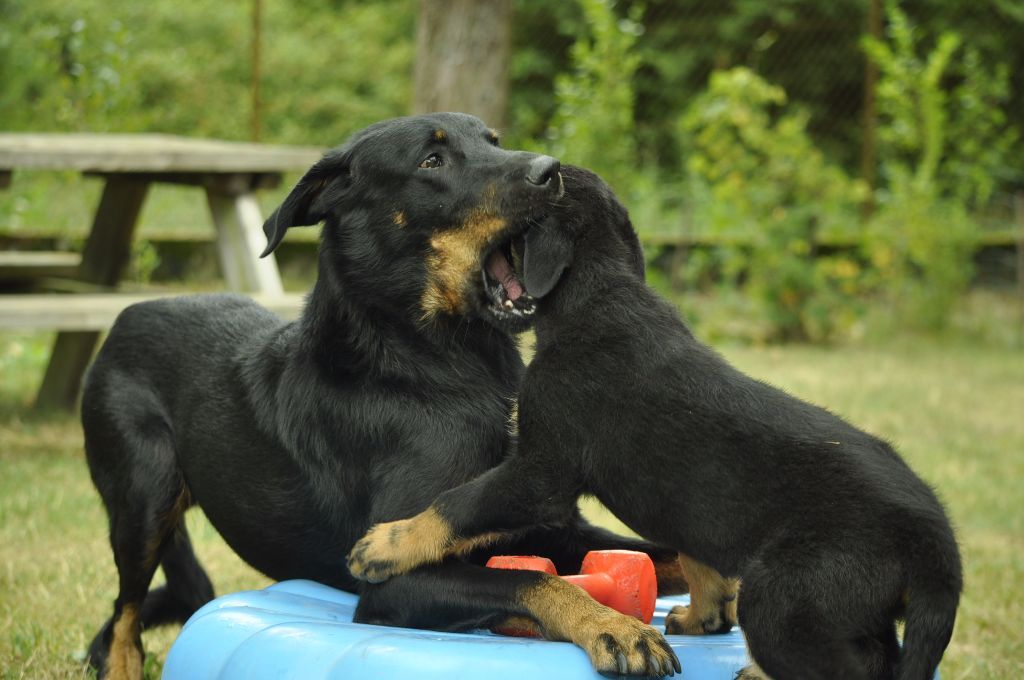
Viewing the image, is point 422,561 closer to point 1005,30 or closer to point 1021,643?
point 1021,643

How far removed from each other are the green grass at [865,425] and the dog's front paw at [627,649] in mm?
1509

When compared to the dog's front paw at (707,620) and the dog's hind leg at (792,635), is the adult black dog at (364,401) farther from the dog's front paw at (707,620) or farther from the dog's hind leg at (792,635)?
the dog's hind leg at (792,635)

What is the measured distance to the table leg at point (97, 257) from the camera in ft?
24.8

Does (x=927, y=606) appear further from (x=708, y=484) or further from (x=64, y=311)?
(x=64, y=311)

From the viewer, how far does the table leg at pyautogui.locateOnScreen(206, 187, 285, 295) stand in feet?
22.2

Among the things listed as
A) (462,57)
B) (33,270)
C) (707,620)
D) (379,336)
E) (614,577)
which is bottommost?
(33,270)

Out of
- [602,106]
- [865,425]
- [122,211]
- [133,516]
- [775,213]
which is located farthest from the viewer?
[775,213]

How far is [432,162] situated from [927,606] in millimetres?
1650

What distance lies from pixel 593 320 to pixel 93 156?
13.9 feet

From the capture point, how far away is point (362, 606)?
296cm

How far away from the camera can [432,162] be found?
10.7ft

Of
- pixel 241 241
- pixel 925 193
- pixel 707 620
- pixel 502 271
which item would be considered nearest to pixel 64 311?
pixel 241 241

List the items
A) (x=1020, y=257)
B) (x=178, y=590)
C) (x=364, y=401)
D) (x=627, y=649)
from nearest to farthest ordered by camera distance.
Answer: (x=627, y=649) < (x=364, y=401) < (x=178, y=590) < (x=1020, y=257)

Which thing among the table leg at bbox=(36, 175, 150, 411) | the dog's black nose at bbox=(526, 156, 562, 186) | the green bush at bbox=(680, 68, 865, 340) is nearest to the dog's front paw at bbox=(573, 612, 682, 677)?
the dog's black nose at bbox=(526, 156, 562, 186)
